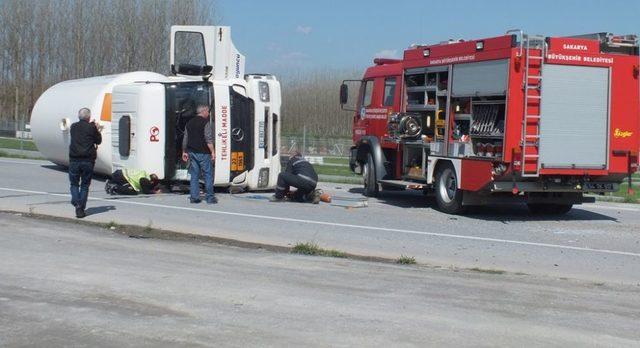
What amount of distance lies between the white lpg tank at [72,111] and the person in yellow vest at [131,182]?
7.54 ft

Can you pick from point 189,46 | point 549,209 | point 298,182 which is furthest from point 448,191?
point 189,46

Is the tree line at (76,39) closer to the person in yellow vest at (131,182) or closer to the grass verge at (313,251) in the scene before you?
the person in yellow vest at (131,182)

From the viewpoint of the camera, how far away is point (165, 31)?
53906 millimetres

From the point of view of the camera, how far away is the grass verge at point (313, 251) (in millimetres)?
10750

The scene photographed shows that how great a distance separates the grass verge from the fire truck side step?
5.86 metres

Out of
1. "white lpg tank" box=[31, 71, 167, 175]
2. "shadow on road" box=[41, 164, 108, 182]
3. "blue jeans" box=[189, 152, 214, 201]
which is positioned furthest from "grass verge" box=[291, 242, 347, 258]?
"shadow on road" box=[41, 164, 108, 182]

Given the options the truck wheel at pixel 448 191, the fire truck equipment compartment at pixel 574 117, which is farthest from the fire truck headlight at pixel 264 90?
the fire truck equipment compartment at pixel 574 117

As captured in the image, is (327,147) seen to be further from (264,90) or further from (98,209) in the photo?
(98,209)

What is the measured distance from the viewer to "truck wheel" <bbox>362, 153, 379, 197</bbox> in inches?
717

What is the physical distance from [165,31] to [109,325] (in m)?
49.1

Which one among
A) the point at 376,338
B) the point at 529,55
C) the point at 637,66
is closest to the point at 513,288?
the point at 376,338

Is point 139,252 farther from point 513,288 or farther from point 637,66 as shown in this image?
point 637,66

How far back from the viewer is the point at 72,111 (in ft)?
70.7

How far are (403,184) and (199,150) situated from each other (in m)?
4.33
